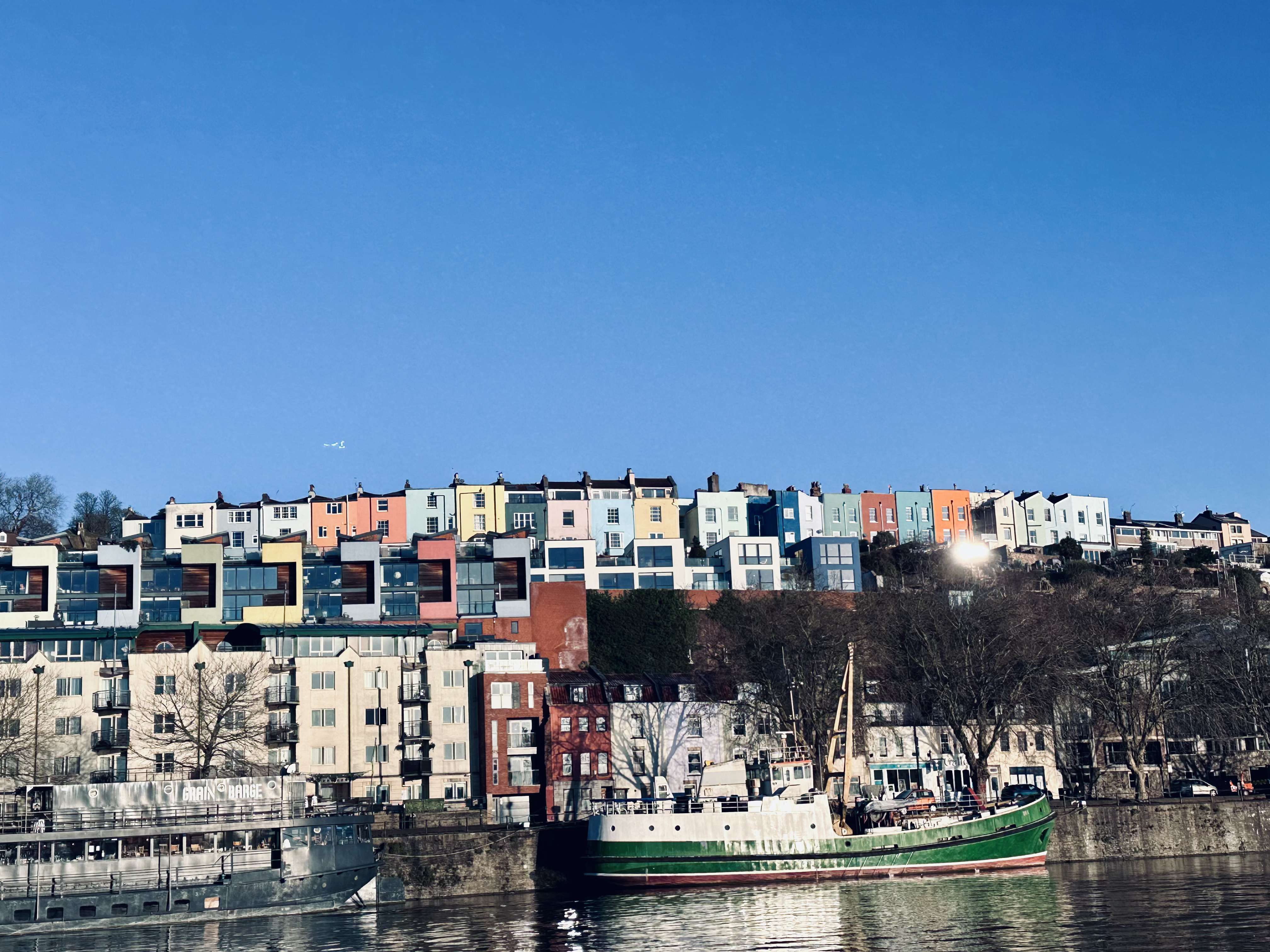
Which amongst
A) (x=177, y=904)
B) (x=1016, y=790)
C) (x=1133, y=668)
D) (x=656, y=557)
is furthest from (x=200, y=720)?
(x=1133, y=668)

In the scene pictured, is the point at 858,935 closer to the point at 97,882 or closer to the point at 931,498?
the point at 97,882

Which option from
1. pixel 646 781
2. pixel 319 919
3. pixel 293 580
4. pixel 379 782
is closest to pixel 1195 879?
pixel 646 781

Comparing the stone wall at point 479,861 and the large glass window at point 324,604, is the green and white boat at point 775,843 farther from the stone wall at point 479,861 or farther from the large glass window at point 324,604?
the large glass window at point 324,604

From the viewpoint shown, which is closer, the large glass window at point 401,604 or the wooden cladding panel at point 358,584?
the wooden cladding panel at point 358,584

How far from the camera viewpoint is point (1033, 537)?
164250mm

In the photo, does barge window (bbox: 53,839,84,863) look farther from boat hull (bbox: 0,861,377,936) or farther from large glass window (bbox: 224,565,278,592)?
large glass window (bbox: 224,565,278,592)

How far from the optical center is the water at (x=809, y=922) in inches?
2021

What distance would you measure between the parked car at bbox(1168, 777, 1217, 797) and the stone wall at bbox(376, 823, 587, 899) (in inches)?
1601

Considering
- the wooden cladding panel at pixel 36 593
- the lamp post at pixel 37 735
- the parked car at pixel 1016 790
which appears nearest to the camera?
the lamp post at pixel 37 735

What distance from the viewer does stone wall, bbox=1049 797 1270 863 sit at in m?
81.0

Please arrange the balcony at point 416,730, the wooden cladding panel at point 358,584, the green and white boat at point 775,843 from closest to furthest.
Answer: the green and white boat at point 775,843 < the balcony at point 416,730 < the wooden cladding panel at point 358,584

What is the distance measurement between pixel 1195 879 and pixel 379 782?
47376 mm

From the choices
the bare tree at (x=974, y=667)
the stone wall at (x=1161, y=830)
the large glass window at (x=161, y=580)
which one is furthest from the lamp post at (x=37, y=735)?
the stone wall at (x=1161, y=830)

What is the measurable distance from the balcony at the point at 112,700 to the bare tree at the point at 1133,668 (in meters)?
60.4
